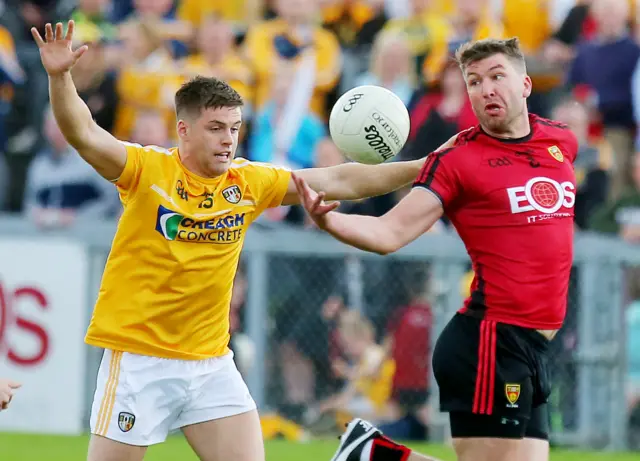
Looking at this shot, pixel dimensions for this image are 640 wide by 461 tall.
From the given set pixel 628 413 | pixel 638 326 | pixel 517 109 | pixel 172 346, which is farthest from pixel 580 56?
pixel 172 346

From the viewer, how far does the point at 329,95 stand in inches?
491

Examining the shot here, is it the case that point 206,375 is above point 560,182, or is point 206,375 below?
below

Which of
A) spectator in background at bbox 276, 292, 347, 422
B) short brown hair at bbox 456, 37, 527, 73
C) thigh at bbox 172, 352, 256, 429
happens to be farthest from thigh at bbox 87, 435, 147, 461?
spectator in background at bbox 276, 292, 347, 422

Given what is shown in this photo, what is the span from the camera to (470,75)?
586 centimetres

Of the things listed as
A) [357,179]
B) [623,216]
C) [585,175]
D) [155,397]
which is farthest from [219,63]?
[155,397]

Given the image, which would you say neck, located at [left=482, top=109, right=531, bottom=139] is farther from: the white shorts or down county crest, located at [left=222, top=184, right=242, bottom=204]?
the white shorts

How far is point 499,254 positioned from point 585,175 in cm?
559

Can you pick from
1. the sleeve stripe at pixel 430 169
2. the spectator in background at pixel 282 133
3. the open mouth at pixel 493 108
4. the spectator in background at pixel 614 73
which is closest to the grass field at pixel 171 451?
the spectator in background at pixel 282 133

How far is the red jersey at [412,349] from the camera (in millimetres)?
10656

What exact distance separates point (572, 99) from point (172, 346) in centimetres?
684

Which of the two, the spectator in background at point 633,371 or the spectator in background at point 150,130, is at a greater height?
the spectator in background at point 150,130

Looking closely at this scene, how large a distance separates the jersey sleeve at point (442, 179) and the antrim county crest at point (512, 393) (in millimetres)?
853

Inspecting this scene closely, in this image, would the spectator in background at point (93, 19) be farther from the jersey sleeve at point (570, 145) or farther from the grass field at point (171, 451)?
the jersey sleeve at point (570, 145)

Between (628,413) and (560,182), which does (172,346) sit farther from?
(628,413)
